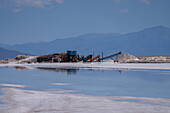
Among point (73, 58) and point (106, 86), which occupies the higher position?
point (73, 58)

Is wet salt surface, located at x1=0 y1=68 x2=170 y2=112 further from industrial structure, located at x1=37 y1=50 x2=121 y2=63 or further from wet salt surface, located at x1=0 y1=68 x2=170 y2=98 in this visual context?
industrial structure, located at x1=37 y1=50 x2=121 y2=63

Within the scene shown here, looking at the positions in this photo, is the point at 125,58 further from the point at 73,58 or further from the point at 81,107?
the point at 81,107

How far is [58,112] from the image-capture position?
26.7ft

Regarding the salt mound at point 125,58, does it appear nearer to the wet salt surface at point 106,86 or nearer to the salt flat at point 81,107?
the wet salt surface at point 106,86

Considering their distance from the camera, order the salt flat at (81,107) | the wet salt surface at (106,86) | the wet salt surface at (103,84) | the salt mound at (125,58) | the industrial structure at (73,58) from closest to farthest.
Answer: the salt flat at (81,107)
the wet salt surface at (106,86)
the wet salt surface at (103,84)
the salt mound at (125,58)
the industrial structure at (73,58)

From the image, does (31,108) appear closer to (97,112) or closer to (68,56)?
(97,112)

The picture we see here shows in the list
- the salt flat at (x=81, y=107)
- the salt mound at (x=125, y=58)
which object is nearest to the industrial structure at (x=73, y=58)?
the salt mound at (x=125, y=58)

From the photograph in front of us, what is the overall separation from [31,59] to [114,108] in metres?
124

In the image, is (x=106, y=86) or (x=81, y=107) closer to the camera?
(x=81, y=107)

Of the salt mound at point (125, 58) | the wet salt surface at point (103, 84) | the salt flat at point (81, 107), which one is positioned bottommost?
the salt flat at point (81, 107)

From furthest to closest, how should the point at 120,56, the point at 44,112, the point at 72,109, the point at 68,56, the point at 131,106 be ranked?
the point at 68,56, the point at 120,56, the point at 131,106, the point at 72,109, the point at 44,112

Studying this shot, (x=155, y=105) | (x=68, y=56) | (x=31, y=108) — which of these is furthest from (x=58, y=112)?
(x=68, y=56)

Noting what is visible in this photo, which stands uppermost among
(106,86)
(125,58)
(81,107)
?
(125,58)

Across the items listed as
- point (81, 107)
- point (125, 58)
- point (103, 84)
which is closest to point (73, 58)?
point (125, 58)
